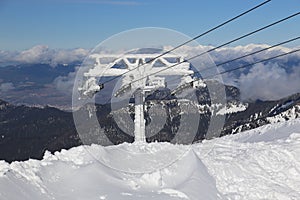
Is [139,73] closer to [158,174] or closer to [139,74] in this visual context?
[139,74]

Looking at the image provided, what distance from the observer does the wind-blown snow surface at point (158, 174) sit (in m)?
10.8

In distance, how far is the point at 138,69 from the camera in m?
20.6

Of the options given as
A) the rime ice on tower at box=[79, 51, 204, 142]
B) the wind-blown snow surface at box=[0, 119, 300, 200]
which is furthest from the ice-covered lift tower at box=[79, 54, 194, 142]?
the wind-blown snow surface at box=[0, 119, 300, 200]

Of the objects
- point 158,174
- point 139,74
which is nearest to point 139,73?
point 139,74

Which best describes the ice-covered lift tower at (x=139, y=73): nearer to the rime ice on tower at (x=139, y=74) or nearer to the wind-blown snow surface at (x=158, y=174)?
the rime ice on tower at (x=139, y=74)

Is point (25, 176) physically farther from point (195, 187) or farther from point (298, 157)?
point (298, 157)

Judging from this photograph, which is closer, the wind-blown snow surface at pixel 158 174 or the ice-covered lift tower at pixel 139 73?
the wind-blown snow surface at pixel 158 174

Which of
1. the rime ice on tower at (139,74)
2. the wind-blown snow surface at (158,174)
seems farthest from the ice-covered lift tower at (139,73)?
the wind-blown snow surface at (158,174)

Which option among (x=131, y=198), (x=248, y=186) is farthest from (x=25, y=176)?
(x=248, y=186)

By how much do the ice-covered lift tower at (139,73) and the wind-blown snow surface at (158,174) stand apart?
145 inches

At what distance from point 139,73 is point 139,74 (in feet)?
0.16

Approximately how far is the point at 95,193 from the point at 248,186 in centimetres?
546

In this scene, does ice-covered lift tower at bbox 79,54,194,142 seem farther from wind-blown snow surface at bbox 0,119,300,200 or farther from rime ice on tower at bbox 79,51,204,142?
wind-blown snow surface at bbox 0,119,300,200

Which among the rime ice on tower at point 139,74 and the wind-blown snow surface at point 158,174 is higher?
the rime ice on tower at point 139,74
